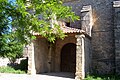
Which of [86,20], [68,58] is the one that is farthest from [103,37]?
[68,58]

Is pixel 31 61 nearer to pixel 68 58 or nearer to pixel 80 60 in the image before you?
pixel 80 60

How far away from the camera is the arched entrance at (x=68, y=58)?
18.2 m

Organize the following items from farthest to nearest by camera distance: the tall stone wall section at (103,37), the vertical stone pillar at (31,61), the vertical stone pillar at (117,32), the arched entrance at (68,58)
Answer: the arched entrance at (68,58) < the tall stone wall section at (103,37) < the vertical stone pillar at (31,61) < the vertical stone pillar at (117,32)

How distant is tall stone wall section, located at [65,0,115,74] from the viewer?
16.3m

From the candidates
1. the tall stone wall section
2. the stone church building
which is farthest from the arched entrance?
the tall stone wall section

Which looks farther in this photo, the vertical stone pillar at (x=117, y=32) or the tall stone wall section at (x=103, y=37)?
the tall stone wall section at (x=103, y=37)

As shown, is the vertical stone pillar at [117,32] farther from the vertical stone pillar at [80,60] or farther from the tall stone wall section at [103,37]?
the vertical stone pillar at [80,60]

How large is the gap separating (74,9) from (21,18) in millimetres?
12816

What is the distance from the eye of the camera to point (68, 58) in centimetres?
1825

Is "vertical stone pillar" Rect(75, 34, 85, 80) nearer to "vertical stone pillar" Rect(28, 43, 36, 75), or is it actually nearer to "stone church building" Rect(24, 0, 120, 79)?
"stone church building" Rect(24, 0, 120, 79)

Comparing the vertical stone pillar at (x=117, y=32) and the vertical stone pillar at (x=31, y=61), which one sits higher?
the vertical stone pillar at (x=117, y=32)

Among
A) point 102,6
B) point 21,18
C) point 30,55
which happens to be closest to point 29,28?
point 21,18

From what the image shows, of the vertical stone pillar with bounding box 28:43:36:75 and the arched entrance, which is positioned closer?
the vertical stone pillar with bounding box 28:43:36:75

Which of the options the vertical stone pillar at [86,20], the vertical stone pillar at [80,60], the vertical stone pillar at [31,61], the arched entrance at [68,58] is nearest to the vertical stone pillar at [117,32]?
the vertical stone pillar at [86,20]
